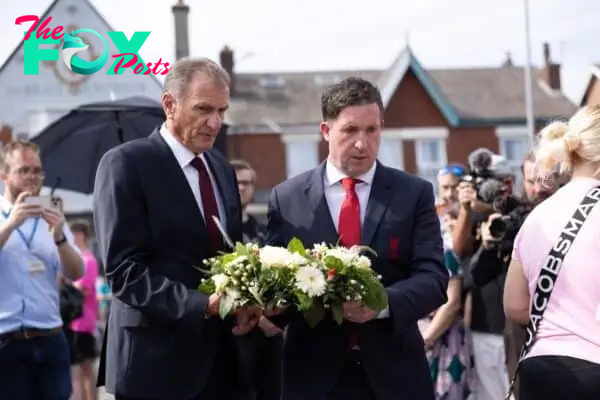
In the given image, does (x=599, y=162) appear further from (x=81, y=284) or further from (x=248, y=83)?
(x=248, y=83)

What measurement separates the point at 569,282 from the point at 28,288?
3.66 m

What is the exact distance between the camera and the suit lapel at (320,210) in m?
4.47

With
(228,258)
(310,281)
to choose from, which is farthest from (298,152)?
(310,281)

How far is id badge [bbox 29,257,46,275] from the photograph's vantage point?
21.3ft

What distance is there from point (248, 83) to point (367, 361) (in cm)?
4544

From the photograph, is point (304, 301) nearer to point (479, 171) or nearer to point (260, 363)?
point (260, 363)

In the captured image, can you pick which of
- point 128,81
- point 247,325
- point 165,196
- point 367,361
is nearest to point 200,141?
point 165,196

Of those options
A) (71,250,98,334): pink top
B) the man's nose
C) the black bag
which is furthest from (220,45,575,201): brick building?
the man's nose

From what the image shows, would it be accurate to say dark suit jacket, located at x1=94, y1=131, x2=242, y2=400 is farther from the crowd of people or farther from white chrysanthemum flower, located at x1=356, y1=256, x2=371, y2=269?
white chrysanthemum flower, located at x1=356, y1=256, x2=371, y2=269

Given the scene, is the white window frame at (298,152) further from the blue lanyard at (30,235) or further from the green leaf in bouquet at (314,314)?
the green leaf in bouquet at (314,314)

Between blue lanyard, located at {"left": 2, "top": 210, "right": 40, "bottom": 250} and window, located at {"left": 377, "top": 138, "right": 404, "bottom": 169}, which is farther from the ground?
window, located at {"left": 377, "top": 138, "right": 404, "bottom": 169}

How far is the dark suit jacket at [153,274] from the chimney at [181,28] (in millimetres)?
34912

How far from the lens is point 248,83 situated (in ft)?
162

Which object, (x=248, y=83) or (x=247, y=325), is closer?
(x=247, y=325)
